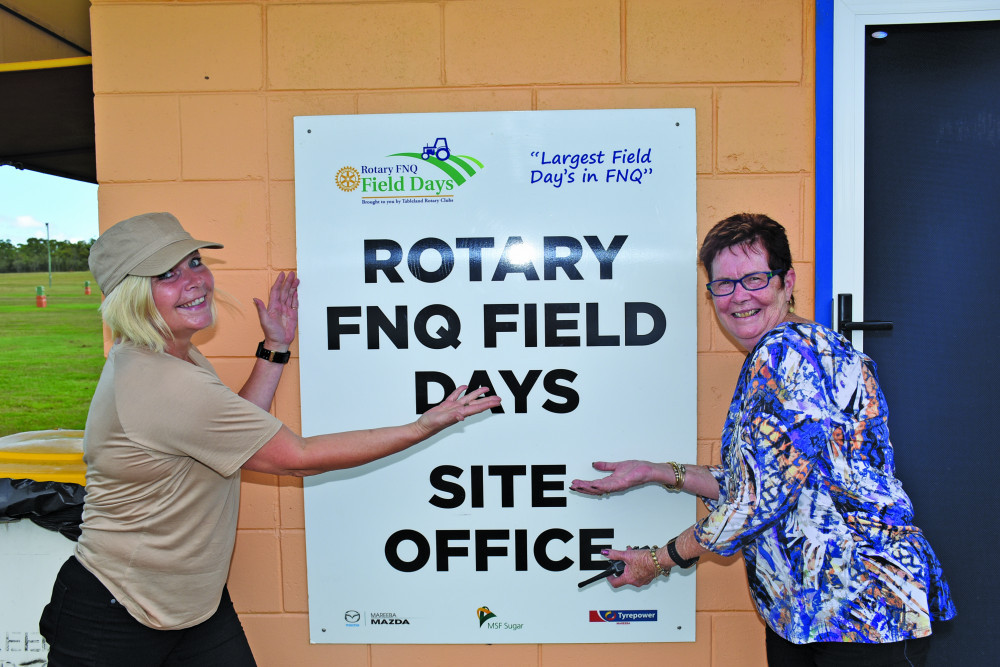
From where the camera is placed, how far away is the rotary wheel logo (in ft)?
6.08

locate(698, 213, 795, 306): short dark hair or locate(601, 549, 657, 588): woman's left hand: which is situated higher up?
locate(698, 213, 795, 306): short dark hair

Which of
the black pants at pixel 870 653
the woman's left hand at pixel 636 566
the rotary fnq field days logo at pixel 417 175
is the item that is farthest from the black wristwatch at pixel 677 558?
the rotary fnq field days logo at pixel 417 175

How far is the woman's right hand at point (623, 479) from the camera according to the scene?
5.66 ft

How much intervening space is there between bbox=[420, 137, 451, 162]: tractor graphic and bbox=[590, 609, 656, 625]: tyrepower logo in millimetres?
1397

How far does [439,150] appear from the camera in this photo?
185 centimetres

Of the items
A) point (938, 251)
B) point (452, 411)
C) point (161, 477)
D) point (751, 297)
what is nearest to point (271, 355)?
point (161, 477)

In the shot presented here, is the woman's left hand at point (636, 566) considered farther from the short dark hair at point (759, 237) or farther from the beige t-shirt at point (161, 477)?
the beige t-shirt at point (161, 477)

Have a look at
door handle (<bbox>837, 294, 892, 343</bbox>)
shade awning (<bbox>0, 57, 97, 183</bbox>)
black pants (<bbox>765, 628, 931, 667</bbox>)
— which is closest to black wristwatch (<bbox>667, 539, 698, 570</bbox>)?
black pants (<bbox>765, 628, 931, 667</bbox>)

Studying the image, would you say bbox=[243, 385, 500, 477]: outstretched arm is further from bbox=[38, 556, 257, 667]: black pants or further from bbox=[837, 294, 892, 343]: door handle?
bbox=[837, 294, 892, 343]: door handle

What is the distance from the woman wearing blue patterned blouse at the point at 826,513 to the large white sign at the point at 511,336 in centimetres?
58

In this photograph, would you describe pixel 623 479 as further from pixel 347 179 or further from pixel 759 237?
pixel 347 179

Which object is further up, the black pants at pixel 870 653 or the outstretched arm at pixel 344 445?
the outstretched arm at pixel 344 445

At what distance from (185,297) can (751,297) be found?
125 centimetres

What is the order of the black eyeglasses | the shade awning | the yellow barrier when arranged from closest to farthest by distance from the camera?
the black eyeglasses → the yellow barrier → the shade awning
